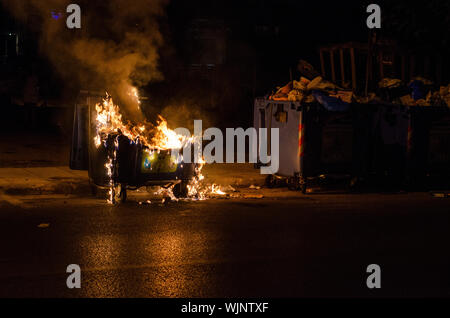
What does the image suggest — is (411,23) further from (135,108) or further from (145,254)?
(145,254)

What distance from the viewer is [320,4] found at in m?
27.9

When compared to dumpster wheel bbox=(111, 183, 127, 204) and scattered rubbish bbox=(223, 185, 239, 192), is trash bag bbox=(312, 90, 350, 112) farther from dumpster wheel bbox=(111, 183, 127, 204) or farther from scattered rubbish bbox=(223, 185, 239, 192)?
dumpster wheel bbox=(111, 183, 127, 204)

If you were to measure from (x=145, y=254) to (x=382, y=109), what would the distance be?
673cm

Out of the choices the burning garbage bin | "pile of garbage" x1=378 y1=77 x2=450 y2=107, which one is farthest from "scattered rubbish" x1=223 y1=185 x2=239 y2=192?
"pile of garbage" x1=378 y1=77 x2=450 y2=107

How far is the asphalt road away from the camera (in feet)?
18.6

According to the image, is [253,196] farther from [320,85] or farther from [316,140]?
[320,85]

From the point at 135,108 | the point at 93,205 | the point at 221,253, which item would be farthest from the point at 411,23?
the point at 221,253

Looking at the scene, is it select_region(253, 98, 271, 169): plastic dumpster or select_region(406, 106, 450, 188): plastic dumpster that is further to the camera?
select_region(406, 106, 450, 188): plastic dumpster

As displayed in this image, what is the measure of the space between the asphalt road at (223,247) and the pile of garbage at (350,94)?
2.07 metres

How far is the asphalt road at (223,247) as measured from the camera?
5680mm

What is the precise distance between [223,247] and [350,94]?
5.72m

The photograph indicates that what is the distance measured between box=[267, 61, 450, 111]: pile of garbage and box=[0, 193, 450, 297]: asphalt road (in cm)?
207

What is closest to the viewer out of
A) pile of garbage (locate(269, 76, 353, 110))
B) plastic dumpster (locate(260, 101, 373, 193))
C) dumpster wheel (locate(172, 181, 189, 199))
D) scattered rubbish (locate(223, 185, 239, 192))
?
dumpster wheel (locate(172, 181, 189, 199))

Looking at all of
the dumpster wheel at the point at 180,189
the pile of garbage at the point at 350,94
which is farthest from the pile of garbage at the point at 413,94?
the dumpster wheel at the point at 180,189
